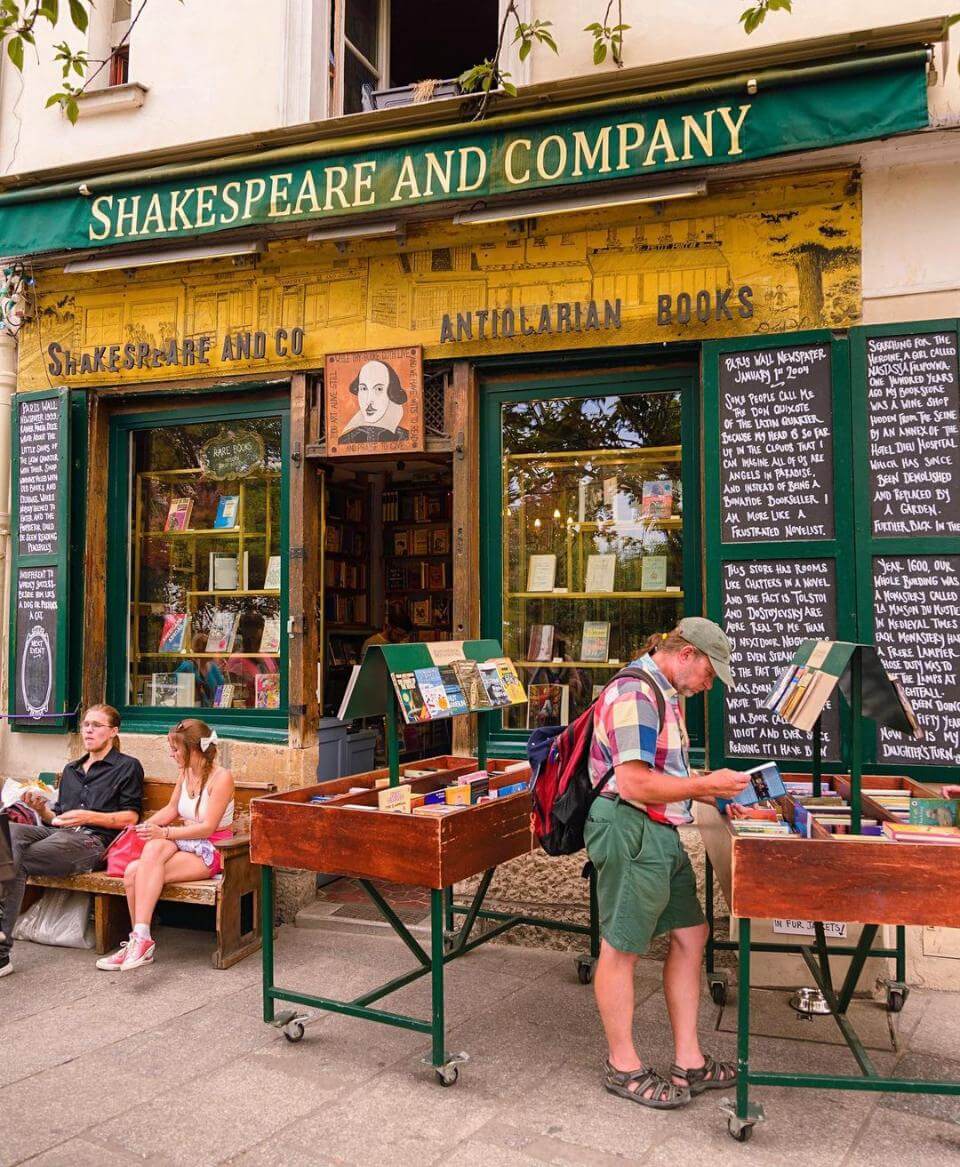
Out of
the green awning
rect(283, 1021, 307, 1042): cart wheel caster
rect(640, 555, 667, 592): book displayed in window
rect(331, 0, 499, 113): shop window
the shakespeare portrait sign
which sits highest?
rect(331, 0, 499, 113): shop window

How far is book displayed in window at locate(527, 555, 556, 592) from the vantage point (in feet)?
19.7

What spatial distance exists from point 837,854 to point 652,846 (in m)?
0.64

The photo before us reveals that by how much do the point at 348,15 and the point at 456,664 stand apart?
200 inches

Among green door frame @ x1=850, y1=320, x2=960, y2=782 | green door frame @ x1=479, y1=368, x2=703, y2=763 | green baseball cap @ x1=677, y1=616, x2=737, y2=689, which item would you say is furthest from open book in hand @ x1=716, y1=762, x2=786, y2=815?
green door frame @ x1=479, y1=368, x2=703, y2=763

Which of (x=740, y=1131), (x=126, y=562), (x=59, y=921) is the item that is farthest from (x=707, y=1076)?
(x=126, y=562)

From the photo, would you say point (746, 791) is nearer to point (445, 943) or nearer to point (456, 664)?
point (456, 664)

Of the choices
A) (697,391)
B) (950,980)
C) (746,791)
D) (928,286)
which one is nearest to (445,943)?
(746,791)

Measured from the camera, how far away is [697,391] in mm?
5633

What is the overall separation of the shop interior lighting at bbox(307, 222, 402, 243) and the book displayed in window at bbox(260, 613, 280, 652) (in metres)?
2.46

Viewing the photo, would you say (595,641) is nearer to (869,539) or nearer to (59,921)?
(869,539)

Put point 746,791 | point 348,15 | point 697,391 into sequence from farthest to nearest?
point 348,15 < point 697,391 < point 746,791

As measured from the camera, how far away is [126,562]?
6848 millimetres

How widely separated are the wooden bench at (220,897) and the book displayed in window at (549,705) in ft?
6.01

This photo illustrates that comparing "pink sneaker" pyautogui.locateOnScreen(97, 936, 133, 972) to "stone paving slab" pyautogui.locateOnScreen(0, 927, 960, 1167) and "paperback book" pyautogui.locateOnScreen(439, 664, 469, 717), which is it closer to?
"stone paving slab" pyautogui.locateOnScreen(0, 927, 960, 1167)
